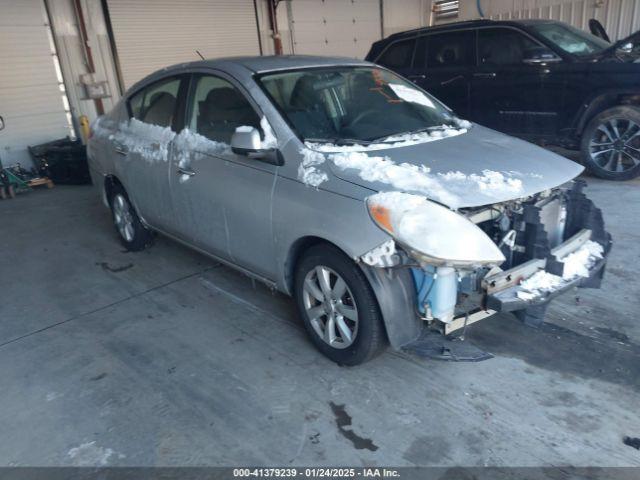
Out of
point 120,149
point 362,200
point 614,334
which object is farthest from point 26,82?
point 614,334

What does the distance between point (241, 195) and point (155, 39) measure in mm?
8454

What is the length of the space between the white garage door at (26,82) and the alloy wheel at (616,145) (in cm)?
877

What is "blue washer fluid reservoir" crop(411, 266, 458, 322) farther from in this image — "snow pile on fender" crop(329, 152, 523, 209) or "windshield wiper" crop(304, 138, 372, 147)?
"windshield wiper" crop(304, 138, 372, 147)

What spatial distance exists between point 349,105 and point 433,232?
4.54 ft

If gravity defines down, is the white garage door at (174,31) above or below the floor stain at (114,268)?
above

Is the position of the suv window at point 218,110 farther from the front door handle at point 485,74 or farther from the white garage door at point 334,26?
the white garage door at point 334,26

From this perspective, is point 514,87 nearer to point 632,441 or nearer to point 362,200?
point 362,200

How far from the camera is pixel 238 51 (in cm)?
1154

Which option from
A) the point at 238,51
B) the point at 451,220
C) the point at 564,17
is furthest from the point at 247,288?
the point at 564,17

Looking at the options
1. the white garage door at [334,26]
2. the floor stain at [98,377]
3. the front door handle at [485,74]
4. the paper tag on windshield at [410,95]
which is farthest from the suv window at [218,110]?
the white garage door at [334,26]

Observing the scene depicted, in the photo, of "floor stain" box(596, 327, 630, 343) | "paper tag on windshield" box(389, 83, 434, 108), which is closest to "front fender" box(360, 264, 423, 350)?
"floor stain" box(596, 327, 630, 343)

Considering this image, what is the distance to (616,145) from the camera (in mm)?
5930

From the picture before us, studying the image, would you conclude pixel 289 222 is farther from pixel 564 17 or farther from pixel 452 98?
pixel 564 17

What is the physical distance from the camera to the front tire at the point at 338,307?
2588 millimetres
